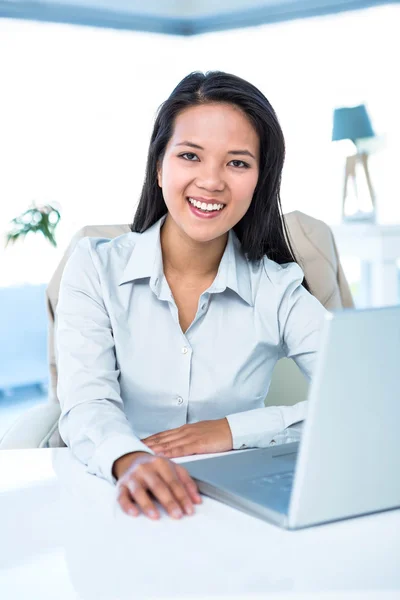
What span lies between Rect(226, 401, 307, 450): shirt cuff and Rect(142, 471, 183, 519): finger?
0.32 metres

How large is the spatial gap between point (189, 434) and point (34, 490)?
0.29 metres

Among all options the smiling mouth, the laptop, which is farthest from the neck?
the laptop

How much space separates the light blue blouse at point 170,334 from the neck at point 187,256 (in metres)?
0.04

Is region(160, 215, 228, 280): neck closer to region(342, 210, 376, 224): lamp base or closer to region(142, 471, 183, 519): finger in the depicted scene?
region(142, 471, 183, 519): finger

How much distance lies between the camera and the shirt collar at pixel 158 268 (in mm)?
1461

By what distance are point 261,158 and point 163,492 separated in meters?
0.89

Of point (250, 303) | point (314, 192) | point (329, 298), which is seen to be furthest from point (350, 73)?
point (250, 303)

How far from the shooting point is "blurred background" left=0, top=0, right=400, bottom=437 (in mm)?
5039

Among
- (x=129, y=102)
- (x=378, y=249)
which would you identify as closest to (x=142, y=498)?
(x=378, y=249)

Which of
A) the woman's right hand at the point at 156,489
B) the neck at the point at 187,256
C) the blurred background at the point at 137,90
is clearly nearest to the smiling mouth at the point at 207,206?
the neck at the point at 187,256

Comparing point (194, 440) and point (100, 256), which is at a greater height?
point (100, 256)

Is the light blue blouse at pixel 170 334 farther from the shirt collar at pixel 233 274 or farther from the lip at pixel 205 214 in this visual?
the lip at pixel 205 214

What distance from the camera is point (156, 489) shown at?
0.88 meters

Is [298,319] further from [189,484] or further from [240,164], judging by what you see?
[189,484]
